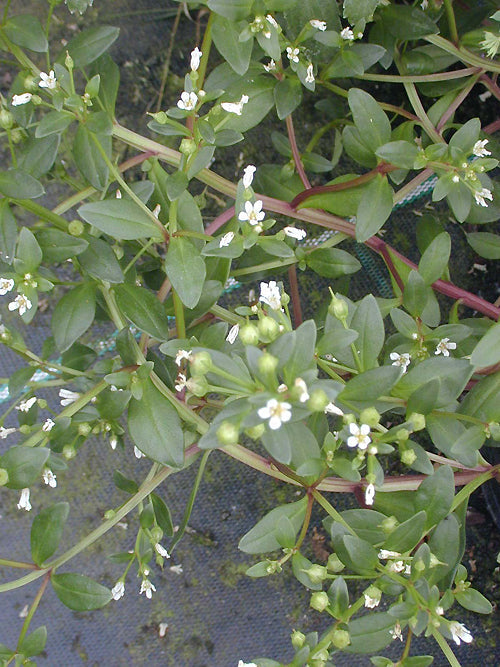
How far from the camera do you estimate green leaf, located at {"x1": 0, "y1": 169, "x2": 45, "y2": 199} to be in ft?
3.31

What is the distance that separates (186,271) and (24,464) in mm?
381

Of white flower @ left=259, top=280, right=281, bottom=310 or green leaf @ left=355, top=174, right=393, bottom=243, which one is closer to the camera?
white flower @ left=259, top=280, right=281, bottom=310

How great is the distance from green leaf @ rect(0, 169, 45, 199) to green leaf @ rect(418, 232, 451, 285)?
2.12ft

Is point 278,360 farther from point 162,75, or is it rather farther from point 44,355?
point 162,75

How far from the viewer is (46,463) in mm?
1062

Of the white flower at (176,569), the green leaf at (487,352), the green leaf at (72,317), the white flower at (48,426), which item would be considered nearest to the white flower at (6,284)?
the green leaf at (72,317)

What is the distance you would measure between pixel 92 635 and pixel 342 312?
1.28 m

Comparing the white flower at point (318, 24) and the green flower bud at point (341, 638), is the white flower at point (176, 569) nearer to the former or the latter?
the green flower bud at point (341, 638)

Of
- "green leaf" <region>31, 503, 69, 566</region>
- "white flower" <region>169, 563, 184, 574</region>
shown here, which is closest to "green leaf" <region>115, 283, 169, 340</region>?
"green leaf" <region>31, 503, 69, 566</region>

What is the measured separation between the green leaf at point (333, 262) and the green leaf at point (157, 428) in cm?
42

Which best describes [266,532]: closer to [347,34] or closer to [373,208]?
[373,208]

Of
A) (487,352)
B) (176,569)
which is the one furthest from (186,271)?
(176,569)

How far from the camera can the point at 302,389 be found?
729 mm

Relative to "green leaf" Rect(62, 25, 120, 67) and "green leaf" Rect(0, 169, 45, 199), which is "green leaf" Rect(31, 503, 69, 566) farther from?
"green leaf" Rect(62, 25, 120, 67)
